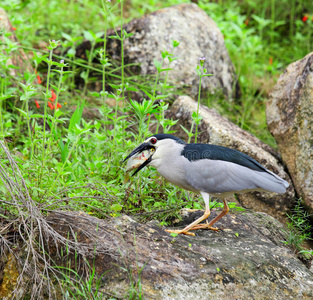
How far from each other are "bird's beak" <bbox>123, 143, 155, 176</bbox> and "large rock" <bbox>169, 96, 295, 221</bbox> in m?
1.01

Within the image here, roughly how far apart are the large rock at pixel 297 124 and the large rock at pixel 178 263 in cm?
139

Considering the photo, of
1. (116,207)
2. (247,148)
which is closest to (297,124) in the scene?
(247,148)

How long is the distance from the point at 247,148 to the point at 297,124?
56 centimetres

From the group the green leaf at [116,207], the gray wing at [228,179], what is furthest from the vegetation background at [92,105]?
the gray wing at [228,179]

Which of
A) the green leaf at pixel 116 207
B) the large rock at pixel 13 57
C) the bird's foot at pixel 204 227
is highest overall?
the large rock at pixel 13 57

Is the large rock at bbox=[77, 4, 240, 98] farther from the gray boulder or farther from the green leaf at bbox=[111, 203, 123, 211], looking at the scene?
the green leaf at bbox=[111, 203, 123, 211]

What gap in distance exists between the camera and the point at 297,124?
14.6 feet

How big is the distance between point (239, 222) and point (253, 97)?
11.7 ft

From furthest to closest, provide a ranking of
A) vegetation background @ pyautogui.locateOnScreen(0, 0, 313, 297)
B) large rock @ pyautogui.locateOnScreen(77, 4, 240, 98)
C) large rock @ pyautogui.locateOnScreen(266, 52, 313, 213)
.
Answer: large rock @ pyautogui.locateOnScreen(77, 4, 240, 98), large rock @ pyautogui.locateOnScreen(266, 52, 313, 213), vegetation background @ pyautogui.locateOnScreen(0, 0, 313, 297)

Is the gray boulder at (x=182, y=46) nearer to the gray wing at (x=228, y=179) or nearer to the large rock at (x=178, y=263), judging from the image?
the gray wing at (x=228, y=179)

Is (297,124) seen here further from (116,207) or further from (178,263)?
(178,263)

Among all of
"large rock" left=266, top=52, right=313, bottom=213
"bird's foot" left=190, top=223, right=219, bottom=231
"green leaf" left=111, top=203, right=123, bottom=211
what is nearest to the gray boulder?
"large rock" left=266, top=52, right=313, bottom=213

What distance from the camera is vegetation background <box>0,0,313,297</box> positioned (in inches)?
135

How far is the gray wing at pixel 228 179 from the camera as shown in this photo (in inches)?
132
